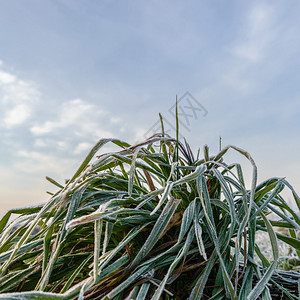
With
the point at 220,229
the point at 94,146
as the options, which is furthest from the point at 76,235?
the point at 220,229

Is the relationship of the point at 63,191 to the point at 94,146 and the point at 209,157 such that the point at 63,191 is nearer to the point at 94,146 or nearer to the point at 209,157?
the point at 94,146

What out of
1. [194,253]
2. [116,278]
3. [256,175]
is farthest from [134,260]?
[256,175]

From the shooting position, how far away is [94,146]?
791mm

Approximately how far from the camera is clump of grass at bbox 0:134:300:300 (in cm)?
70

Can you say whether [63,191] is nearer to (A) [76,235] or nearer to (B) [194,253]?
(A) [76,235]

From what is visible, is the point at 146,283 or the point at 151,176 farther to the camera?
the point at 151,176

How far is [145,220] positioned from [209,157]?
11.2 inches

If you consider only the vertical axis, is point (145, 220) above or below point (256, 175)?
below

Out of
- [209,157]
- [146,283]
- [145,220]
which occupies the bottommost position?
[146,283]

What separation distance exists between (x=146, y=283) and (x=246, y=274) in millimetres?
241

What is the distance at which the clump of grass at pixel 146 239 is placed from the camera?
27.5 inches

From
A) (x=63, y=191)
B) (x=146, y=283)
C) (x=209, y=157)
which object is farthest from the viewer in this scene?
(x=209, y=157)

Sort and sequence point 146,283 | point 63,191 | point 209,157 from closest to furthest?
point 146,283 < point 63,191 < point 209,157

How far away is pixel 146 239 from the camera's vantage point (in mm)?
825
